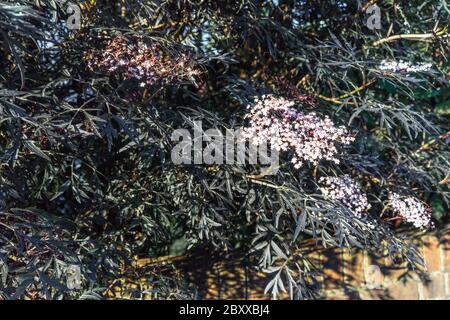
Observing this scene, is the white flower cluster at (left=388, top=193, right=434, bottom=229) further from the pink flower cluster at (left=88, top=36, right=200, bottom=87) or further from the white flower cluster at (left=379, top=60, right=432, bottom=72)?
the pink flower cluster at (left=88, top=36, right=200, bottom=87)

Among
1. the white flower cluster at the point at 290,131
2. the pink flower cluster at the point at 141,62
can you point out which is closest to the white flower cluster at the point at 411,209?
the white flower cluster at the point at 290,131

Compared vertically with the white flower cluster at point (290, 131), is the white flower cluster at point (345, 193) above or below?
below

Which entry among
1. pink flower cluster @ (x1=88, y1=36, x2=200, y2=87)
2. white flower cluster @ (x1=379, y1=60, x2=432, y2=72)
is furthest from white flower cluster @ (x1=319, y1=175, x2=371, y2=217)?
pink flower cluster @ (x1=88, y1=36, x2=200, y2=87)

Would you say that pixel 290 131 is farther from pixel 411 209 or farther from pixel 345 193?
pixel 411 209

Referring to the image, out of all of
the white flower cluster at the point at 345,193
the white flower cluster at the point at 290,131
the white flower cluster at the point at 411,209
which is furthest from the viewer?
the white flower cluster at the point at 411,209

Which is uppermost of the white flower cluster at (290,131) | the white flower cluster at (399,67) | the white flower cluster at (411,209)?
the white flower cluster at (399,67)

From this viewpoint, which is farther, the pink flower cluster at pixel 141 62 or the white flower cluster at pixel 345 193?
the white flower cluster at pixel 345 193

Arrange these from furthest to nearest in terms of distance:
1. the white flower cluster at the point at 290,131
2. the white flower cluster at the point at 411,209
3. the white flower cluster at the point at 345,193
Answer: the white flower cluster at the point at 411,209, the white flower cluster at the point at 345,193, the white flower cluster at the point at 290,131

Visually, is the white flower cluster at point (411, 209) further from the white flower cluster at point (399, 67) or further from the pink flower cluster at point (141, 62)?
the pink flower cluster at point (141, 62)
